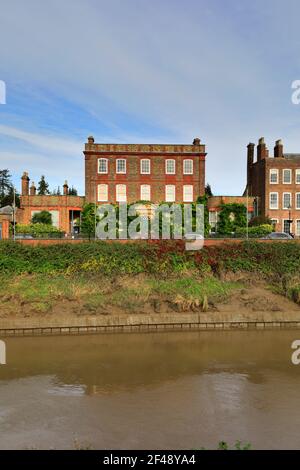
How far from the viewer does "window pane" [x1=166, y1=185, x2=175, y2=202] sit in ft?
126

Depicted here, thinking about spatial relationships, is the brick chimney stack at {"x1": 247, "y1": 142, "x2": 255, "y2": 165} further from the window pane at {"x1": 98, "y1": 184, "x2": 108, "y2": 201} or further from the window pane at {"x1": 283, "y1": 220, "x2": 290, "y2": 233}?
the window pane at {"x1": 98, "y1": 184, "x2": 108, "y2": 201}

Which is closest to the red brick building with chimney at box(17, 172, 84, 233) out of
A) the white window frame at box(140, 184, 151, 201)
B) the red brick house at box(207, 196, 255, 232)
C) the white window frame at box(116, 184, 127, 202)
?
the white window frame at box(116, 184, 127, 202)

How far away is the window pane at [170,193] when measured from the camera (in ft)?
126

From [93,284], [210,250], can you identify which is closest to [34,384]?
[93,284]

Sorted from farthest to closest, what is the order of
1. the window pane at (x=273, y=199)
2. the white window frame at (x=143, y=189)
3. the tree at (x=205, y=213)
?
1. the window pane at (x=273, y=199)
2. the white window frame at (x=143, y=189)
3. the tree at (x=205, y=213)

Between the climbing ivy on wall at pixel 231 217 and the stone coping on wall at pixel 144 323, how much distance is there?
22.4 metres

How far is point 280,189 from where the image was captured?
41.7 m

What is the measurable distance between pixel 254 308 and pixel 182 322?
3.45 metres

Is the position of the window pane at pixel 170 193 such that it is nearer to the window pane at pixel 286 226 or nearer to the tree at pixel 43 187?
the window pane at pixel 286 226

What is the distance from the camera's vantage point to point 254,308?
16297 millimetres

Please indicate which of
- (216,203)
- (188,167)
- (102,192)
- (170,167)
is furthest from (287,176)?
(102,192)

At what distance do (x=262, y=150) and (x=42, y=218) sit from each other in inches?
990

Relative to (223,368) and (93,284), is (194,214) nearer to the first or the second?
(93,284)

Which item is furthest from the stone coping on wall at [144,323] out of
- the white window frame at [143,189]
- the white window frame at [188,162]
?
the white window frame at [188,162]
